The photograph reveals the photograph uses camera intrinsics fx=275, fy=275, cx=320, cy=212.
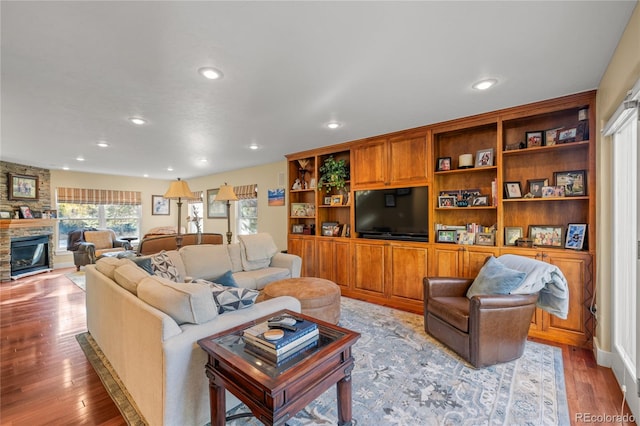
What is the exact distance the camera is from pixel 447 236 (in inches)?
135

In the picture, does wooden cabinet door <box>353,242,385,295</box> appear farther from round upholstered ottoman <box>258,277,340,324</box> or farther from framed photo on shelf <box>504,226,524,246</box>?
framed photo on shelf <box>504,226,524,246</box>

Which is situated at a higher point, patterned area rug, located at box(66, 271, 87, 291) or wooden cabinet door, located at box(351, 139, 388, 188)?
wooden cabinet door, located at box(351, 139, 388, 188)

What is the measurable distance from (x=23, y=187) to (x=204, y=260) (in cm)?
549

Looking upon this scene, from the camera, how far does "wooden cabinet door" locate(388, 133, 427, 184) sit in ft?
11.7

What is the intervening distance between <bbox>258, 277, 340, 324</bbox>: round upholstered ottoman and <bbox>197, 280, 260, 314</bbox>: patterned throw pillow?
0.93m

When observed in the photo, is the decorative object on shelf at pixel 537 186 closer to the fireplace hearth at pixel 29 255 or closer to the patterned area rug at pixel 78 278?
the patterned area rug at pixel 78 278

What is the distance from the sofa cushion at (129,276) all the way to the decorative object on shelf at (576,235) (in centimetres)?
380

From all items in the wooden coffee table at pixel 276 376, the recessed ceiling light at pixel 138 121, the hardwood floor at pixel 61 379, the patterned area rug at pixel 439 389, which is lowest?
the hardwood floor at pixel 61 379

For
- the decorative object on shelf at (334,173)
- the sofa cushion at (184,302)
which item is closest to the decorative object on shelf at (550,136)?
the decorative object on shelf at (334,173)

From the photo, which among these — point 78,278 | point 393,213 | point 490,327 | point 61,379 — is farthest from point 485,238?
point 78,278

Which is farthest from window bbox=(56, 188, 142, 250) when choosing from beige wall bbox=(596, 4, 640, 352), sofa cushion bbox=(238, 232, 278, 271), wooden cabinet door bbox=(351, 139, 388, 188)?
beige wall bbox=(596, 4, 640, 352)

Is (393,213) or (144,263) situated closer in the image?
(144,263)

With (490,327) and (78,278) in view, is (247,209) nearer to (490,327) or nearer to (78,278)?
(78,278)

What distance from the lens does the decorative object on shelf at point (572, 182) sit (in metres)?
2.69
